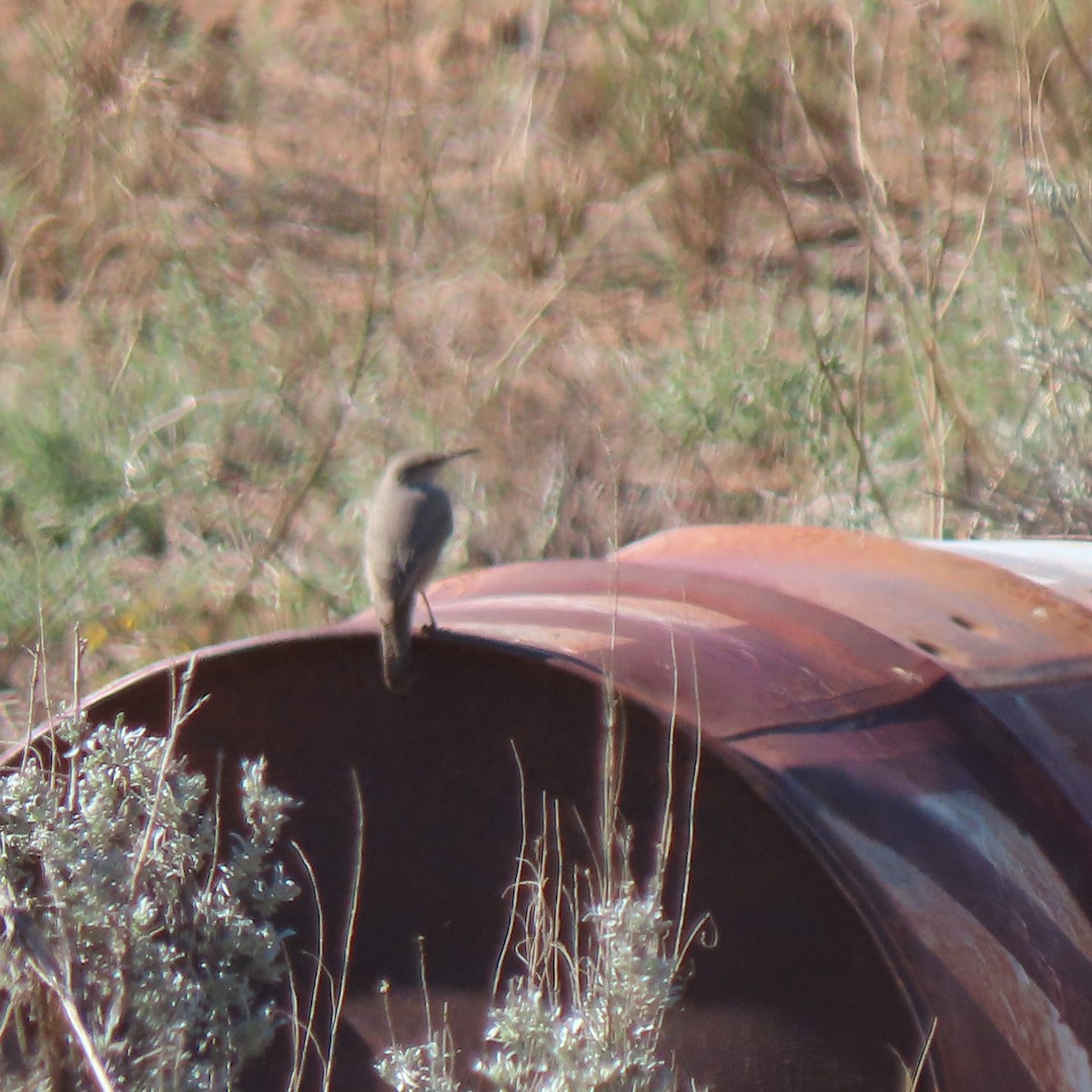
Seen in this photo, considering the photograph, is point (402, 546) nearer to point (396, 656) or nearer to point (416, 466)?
point (416, 466)

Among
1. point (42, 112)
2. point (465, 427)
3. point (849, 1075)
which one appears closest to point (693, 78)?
point (465, 427)

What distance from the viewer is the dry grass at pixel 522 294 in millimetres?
5785

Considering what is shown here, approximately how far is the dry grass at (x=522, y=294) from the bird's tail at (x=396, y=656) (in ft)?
6.73

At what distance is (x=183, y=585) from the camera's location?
20.1ft

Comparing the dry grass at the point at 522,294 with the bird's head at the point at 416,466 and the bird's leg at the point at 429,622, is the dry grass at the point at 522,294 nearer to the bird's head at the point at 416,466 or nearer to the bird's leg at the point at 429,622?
the bird's head at the point at 416,466

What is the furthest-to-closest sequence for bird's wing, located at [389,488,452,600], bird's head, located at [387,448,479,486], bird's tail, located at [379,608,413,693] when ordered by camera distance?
1. bird's head, located at [387,448,479,486]
2. bird's wing, located at [389,488,452,600]
3. bird's tail, located at [379,608,413,693]

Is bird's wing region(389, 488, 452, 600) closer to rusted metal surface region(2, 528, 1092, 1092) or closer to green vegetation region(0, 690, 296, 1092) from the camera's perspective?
rusted metal surface region(2, 528, 1092, 1092)

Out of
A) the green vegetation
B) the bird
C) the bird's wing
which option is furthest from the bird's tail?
the bird's wing


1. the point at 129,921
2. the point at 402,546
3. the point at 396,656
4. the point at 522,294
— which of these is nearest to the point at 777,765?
the point at 396,656

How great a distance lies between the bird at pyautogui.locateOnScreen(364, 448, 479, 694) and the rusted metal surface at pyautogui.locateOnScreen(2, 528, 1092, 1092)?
0.07 m

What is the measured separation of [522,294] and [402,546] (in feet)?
13.3

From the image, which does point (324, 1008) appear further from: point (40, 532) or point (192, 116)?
point (192, 116)

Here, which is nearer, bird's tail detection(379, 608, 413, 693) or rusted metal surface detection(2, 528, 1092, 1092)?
rusted metal surface detection(2, 528, 1092, 1092)

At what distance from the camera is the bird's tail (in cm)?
267
